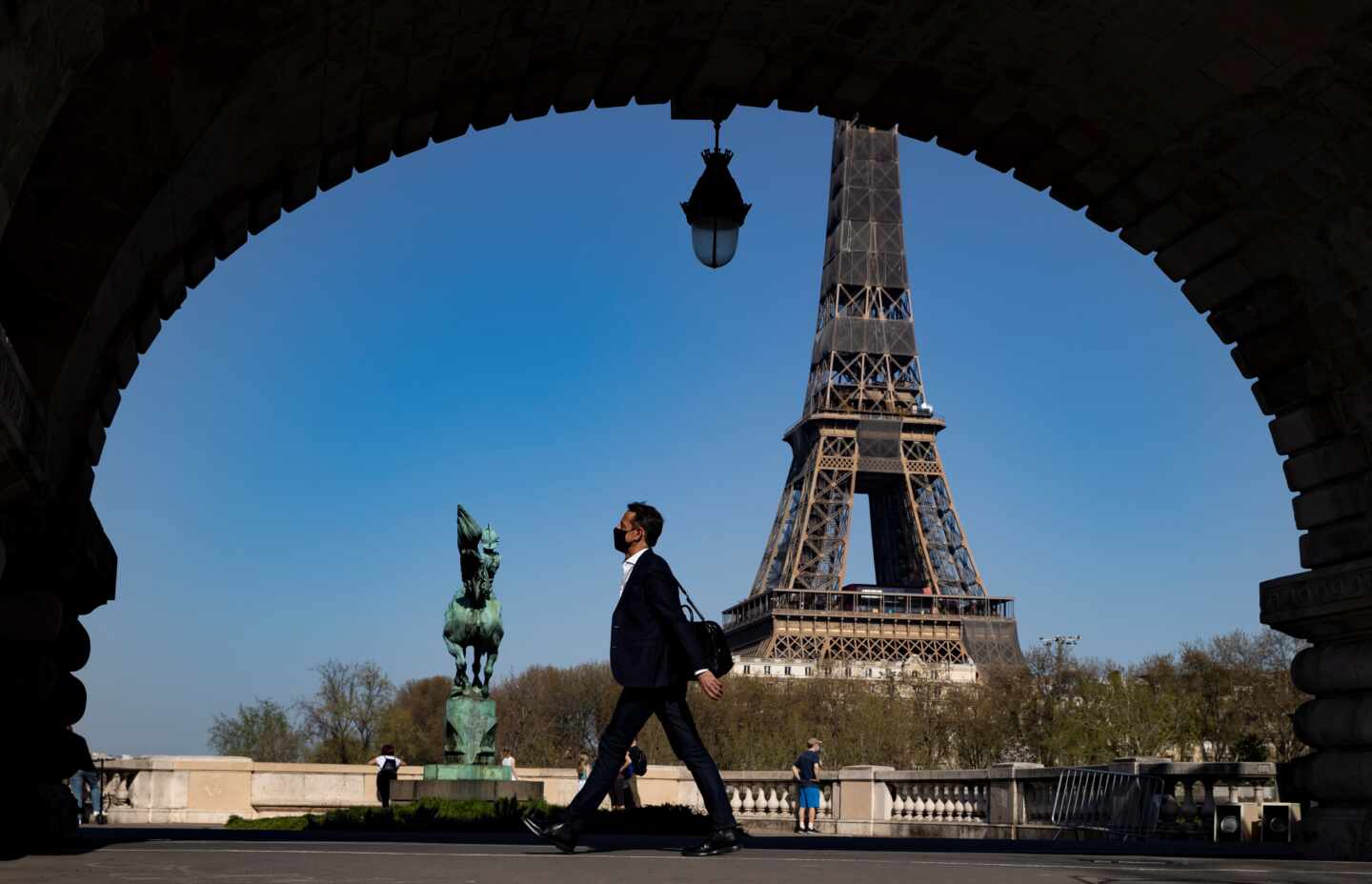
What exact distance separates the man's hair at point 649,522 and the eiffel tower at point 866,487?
235ft

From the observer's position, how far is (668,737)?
829 cm

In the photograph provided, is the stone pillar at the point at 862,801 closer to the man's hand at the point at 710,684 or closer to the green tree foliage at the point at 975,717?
the man's hand at the point at 710,684

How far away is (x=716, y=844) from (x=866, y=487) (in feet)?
283

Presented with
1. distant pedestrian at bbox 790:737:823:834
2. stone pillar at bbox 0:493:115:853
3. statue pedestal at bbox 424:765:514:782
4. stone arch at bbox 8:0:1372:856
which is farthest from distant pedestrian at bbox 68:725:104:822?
stone arch at bbox 8:0:1372:856

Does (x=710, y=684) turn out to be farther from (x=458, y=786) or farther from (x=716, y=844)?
(x=458, y=786)

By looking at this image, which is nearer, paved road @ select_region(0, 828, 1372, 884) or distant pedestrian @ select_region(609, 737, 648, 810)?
paved road @ select_region(0, 828, 1372, 884)

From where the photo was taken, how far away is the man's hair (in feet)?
28.8

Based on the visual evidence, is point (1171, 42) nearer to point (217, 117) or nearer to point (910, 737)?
point (217, 117)

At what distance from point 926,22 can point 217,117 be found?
15.9 feet

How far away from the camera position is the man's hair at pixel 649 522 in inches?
345

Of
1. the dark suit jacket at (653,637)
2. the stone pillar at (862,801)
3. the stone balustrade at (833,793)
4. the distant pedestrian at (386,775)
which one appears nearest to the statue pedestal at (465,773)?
the distant pedestrian at (386,775)

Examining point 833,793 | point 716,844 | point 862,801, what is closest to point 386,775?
point 833,793

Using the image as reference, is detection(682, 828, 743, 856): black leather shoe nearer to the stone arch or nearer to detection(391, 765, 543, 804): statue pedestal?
the stone arch

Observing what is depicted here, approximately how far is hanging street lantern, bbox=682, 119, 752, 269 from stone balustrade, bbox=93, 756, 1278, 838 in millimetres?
9482
